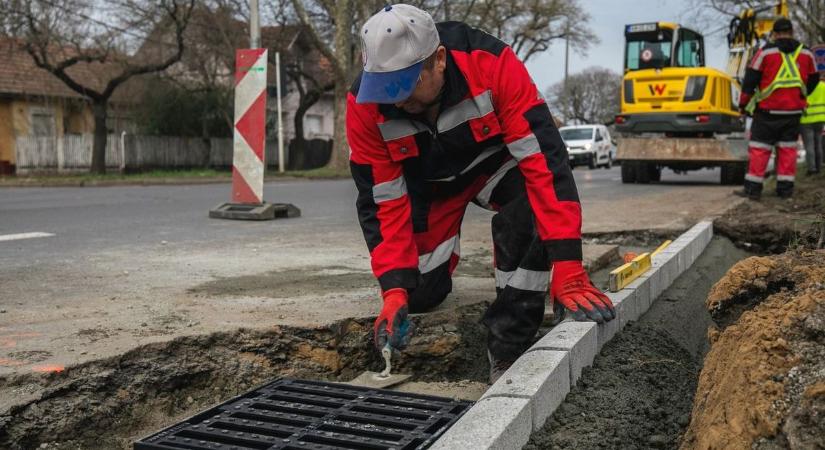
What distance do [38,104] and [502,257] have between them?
2792 centimetres

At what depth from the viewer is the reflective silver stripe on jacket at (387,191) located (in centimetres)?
323

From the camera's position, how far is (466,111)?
3.11 m

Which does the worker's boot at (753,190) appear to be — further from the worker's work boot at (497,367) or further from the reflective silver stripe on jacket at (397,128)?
the reflective silver stripe on jacket at (397,128)

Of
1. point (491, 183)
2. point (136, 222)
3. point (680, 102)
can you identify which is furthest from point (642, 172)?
point (491, 183)

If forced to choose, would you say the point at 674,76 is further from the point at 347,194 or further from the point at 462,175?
the point at 462,175

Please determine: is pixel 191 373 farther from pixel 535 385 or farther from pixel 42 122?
pixel 42 122

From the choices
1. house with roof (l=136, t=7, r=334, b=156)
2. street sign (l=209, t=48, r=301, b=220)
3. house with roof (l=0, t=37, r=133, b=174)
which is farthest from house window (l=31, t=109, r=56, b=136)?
street sign (l=209, t=48, r=301, b=220)

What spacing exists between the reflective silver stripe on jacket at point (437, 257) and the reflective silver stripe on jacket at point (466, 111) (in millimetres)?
668

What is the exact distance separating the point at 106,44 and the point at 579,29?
94.2ft

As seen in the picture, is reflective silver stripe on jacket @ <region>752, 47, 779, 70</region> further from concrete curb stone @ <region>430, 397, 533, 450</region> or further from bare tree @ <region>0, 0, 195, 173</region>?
bare tree @ <region>0, 0, 195, 173</region>

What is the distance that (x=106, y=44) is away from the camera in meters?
21.8

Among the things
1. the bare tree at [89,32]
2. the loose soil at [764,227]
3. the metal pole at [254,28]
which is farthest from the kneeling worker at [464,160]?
the bare tree at [89,32]

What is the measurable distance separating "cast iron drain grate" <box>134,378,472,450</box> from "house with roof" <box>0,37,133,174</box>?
2516 cm

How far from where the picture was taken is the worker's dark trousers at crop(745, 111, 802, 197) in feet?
29.0
